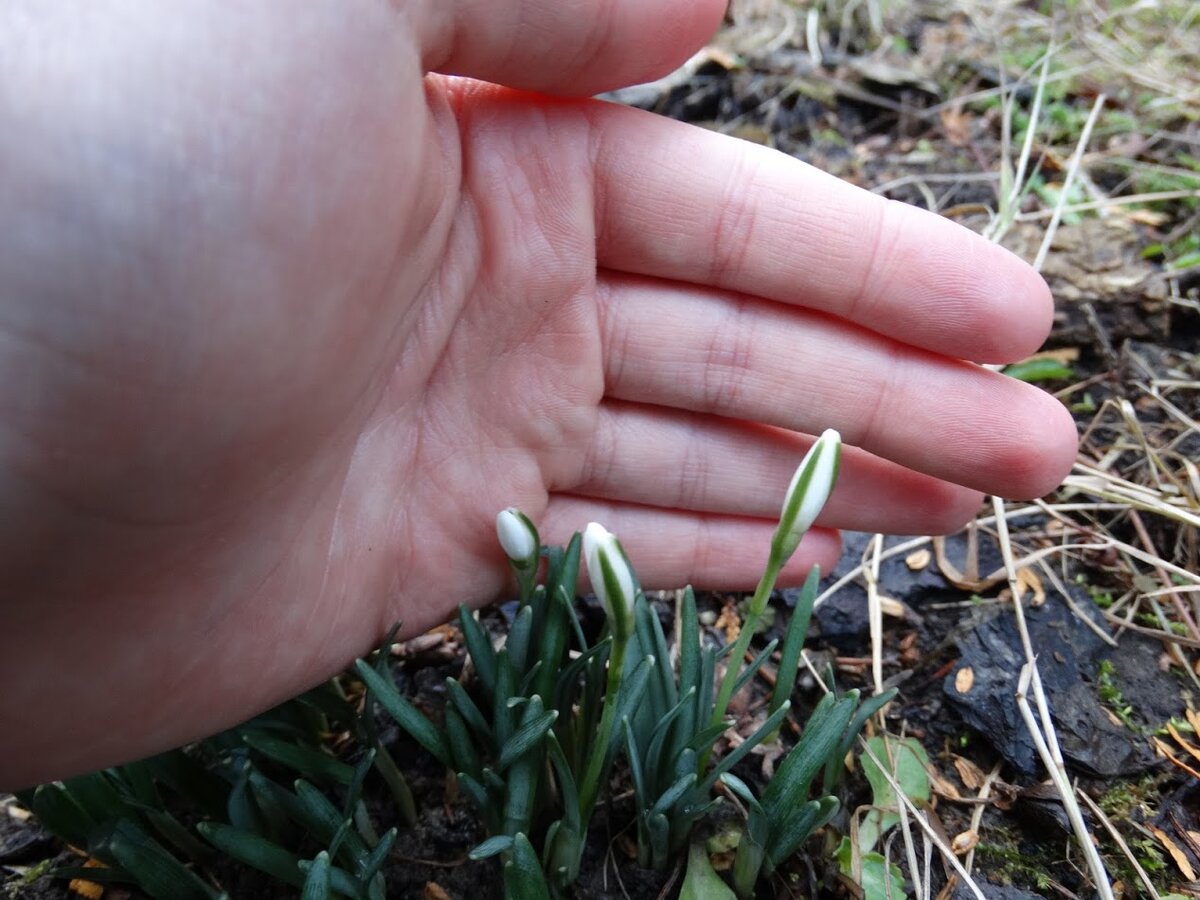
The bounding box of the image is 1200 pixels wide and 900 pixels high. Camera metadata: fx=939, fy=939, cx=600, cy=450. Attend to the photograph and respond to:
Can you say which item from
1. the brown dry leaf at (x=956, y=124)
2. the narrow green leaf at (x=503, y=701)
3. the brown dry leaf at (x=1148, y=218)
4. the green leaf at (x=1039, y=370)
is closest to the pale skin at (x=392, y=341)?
the narrow green leaf at (x=503, y=701)

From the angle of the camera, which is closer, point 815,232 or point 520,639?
point 520,639

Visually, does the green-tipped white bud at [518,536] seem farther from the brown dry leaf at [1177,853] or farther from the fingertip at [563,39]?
the brown dry leaf at [1177,853]

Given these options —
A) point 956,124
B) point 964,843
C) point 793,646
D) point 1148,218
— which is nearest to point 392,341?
point 793,646

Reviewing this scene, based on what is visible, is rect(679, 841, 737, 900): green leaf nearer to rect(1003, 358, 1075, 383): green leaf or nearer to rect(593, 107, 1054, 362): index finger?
rect(593, 107, 1054, 362): index finger

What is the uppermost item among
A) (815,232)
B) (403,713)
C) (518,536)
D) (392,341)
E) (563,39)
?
(563,39)

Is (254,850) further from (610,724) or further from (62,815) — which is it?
(610,724)

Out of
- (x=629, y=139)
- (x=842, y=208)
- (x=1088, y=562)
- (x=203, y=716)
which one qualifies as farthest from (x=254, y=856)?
(x=1088, y=562)

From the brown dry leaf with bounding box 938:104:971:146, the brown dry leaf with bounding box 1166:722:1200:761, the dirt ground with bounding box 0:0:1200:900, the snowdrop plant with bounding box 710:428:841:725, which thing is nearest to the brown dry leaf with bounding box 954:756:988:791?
the dirt ground with bounding box 0:0:1200:900
